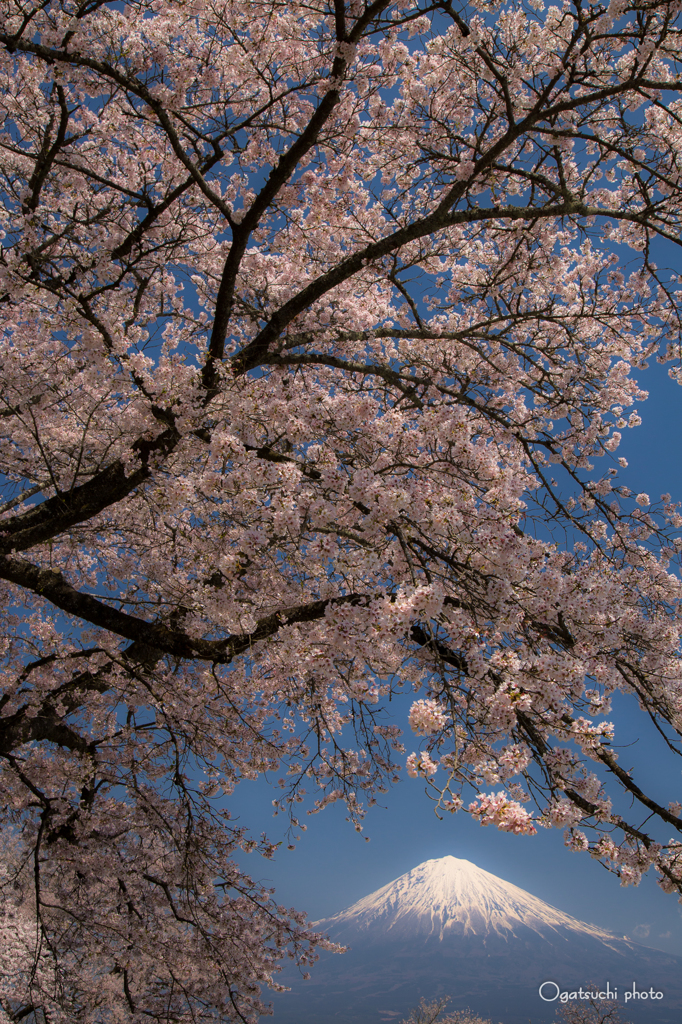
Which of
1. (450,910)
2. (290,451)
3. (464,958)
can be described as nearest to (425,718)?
(290,451)

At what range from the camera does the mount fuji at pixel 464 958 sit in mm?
112375

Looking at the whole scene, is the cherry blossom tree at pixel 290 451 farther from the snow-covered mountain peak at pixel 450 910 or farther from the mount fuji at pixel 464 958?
the snow-covered mountain peak at pixel 450 910

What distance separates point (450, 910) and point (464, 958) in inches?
422

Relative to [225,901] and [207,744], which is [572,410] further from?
[225,901]

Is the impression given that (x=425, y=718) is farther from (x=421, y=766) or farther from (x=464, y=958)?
(x=464, y=958)

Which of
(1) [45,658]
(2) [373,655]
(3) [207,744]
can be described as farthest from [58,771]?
(2) [373,655]

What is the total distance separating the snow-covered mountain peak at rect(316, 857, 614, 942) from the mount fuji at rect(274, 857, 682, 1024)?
30cm

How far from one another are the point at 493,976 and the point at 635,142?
566 feet

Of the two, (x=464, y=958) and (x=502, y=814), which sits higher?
(x=502, y=814)

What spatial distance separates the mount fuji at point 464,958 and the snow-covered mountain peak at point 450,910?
30 cm

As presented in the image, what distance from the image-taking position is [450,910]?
137375mm
